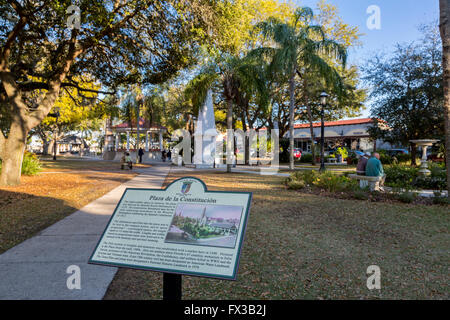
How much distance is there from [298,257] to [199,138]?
784 inches

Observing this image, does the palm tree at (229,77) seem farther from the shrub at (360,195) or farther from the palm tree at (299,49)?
the shrub at (360,195)

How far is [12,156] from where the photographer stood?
11.3 meters

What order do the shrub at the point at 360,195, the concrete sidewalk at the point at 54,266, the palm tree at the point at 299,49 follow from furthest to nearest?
the palm tree at the point at 299,49, the shrub at the point at 360,195, the concrete sidewalk at the point at 54,266

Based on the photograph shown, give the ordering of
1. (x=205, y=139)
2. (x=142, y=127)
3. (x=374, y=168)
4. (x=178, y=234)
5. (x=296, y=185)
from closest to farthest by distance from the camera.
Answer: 1. (x=178, y=234)
2. (x=374, y=168)
3. (x=296, y=185)
4. (x=205, y=139)
5. (x=142, y=127)

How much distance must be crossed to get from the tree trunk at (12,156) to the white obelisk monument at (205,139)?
12447mm

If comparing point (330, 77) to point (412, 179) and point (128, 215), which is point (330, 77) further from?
point (128, 215)

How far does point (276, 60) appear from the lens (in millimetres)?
17328

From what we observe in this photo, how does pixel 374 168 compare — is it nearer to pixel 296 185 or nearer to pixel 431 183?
pixel 296 185

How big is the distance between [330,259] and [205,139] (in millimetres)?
19929

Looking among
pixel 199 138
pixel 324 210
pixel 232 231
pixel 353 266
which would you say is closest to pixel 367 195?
pixel 324 210

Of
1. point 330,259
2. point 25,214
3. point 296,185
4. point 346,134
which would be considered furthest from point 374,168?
point 346,134

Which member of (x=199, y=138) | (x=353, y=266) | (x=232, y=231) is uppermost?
(x=199, y=138)

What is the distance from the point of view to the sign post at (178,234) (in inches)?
90.1

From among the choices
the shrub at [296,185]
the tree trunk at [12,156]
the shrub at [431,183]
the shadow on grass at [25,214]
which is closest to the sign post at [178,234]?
the shadow on grass at [25,214]
